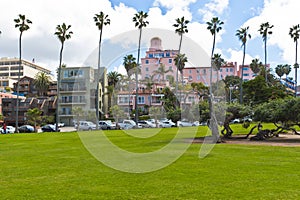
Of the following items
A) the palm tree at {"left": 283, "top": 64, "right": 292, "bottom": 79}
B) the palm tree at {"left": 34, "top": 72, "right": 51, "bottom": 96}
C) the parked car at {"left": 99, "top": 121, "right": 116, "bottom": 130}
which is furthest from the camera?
the palm tree at {"left": 283, "top": 64, "right": 292, "bottom": 79}

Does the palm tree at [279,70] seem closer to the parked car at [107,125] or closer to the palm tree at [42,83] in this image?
the palm tree at [42,83]

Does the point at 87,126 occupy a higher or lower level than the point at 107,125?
lower

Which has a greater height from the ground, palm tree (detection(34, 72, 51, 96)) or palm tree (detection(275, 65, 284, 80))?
palm tree (detection(275, 65, 284, 80))

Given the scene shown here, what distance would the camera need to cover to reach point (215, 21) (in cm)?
6712

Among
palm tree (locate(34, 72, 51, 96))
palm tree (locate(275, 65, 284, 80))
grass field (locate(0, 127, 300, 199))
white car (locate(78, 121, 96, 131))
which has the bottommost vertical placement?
white car (locate(78, 121, 96, 131))

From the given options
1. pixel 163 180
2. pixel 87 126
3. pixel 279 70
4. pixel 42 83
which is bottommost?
pixel 87 126

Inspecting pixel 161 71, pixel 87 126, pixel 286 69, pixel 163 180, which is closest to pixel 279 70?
pixel 286 69

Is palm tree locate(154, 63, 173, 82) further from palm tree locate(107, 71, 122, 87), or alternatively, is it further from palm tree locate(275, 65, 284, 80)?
palm tree locate(275, 65, 284, 80)

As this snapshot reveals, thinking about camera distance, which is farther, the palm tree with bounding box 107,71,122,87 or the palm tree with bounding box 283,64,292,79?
the palm tree with bounding box 283,64,292,79

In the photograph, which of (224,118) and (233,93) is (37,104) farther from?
(224,118)

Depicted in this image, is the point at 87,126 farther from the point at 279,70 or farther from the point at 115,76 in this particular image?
the point at 279,70

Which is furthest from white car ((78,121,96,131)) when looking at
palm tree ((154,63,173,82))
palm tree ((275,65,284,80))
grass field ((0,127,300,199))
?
palm tree ((275,65,284,80))

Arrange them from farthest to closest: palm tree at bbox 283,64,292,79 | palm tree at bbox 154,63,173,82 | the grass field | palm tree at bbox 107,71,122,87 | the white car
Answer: palm tree at bbox 283,64,292,79, the white car, palm tree at bbox 154,63,173,82, palm tree at bbox 107,71,122,87, the grass field

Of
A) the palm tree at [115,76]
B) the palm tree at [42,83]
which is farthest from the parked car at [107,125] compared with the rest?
the palm tree at [42,83]
